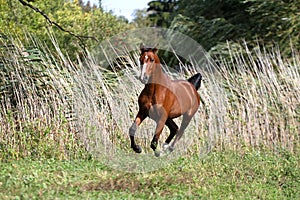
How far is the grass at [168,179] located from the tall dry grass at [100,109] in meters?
0.43

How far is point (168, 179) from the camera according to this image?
519cm

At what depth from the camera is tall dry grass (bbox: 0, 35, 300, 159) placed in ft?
21.0

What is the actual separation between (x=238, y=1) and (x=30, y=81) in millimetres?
11097

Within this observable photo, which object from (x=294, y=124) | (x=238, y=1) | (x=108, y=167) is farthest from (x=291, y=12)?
(x=108, y=167)

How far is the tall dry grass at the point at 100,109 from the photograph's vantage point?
21.0 feet

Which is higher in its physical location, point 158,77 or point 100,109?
point 158,77

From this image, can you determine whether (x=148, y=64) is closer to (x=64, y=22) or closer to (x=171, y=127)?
(x=171, y=127)

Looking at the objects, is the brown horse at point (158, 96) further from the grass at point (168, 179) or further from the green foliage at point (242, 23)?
the green foliage at point (242, 23)

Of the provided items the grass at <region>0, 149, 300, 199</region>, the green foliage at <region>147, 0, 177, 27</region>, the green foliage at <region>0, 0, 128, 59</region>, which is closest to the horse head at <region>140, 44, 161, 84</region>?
the grass at <region>0, 149, 300, 199</region>

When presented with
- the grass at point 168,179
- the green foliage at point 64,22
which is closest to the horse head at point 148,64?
the grass at point 168,179

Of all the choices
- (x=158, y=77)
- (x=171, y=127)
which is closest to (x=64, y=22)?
(x=171, y=127)

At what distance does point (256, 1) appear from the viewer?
15.8 metres

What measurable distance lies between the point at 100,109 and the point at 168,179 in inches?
83.3

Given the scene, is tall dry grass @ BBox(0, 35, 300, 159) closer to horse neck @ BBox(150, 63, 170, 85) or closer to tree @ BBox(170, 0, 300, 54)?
horse neck @ BBox(150, 63, 170, 85)
